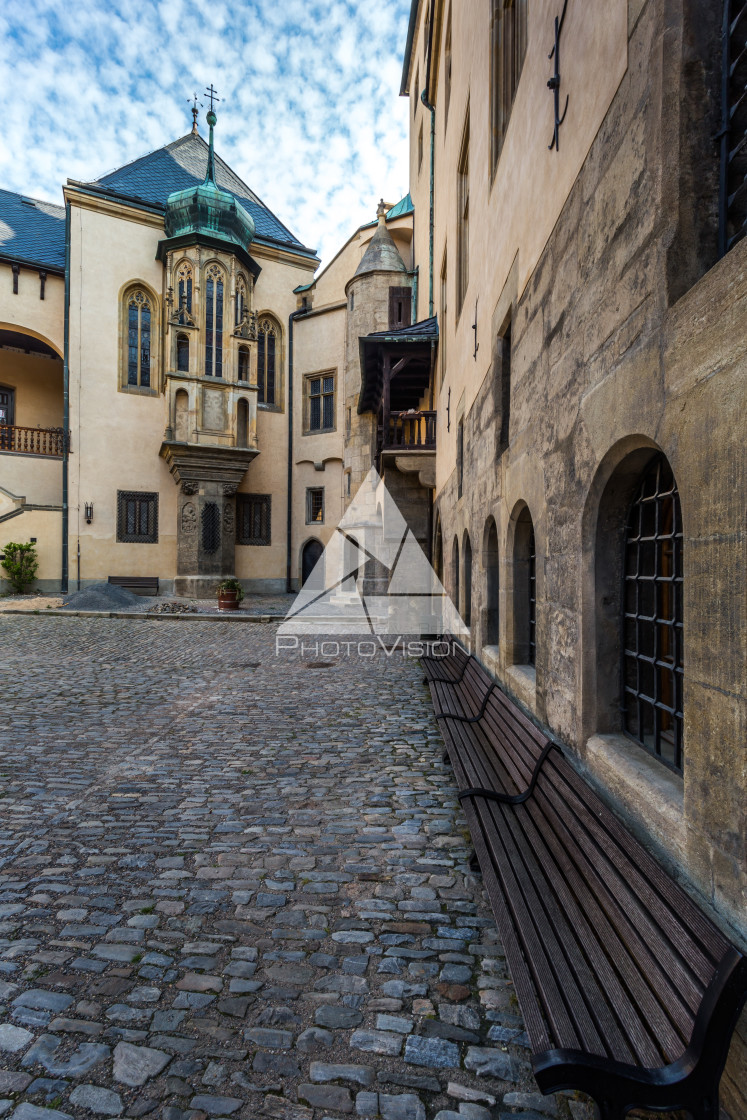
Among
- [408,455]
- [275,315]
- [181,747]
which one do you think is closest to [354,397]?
[275,315]

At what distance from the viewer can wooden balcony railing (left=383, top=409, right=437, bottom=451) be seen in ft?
42.9

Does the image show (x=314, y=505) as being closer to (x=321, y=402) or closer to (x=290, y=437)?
(x=290, y=437)

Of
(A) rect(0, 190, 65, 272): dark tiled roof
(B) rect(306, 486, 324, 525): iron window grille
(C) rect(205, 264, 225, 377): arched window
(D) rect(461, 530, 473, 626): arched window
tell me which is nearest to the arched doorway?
(B) rect(306, 486, 324, 525): iron window grille

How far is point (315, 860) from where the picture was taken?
10.5ft

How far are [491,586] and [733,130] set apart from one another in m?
4.70

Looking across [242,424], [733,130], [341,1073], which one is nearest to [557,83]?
[733,130]

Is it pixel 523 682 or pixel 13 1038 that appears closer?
pixel 13 1038

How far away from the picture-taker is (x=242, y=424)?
22.7 meters

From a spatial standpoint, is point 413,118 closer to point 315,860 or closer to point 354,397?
point 354,397

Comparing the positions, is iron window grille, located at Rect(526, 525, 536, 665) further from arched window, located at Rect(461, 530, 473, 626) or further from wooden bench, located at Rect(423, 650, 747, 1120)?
arched window, located at Rect(461, 530, 473, 626)

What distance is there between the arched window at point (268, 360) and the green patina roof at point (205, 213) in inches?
138

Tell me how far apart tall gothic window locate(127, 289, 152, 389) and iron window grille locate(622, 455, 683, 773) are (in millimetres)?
22919

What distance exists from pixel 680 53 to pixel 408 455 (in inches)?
442

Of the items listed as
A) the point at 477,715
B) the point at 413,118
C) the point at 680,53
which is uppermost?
the point at 413,118
